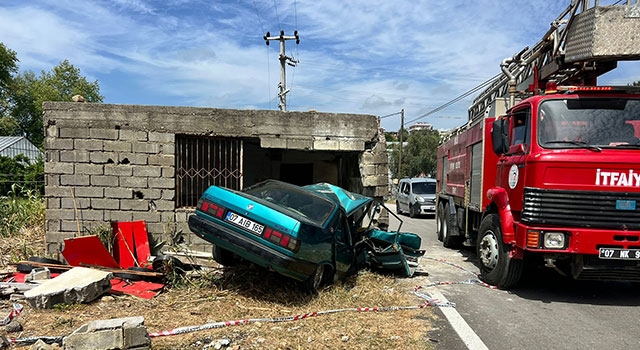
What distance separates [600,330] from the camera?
4395mm

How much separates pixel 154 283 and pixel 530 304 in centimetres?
502

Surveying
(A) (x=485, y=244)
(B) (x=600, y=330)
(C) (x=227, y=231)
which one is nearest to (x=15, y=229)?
(C) (x=227, y=231)

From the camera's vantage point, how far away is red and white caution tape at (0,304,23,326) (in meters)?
4.28

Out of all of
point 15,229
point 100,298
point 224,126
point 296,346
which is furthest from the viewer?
point 15,229

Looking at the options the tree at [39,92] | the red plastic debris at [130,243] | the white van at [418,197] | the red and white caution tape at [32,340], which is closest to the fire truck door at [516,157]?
the red and white caution tape at [32,340]

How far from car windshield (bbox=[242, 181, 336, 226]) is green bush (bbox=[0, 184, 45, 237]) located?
6.52 m

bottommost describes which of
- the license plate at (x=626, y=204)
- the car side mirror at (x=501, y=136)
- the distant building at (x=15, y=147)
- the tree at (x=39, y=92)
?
the license plate at (x=626, y=204)

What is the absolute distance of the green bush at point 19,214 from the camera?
903 centimetres

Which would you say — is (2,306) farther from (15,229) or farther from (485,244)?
(485,244)

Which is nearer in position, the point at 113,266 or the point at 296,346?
the point at 296,346

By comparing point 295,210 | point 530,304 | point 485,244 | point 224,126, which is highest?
point 224,126

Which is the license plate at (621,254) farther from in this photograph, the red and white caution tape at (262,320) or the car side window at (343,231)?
the car side window at (343,231)

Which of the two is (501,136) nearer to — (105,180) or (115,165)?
(115,165)

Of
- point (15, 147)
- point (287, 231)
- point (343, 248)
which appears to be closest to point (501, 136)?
point (343, 248)
